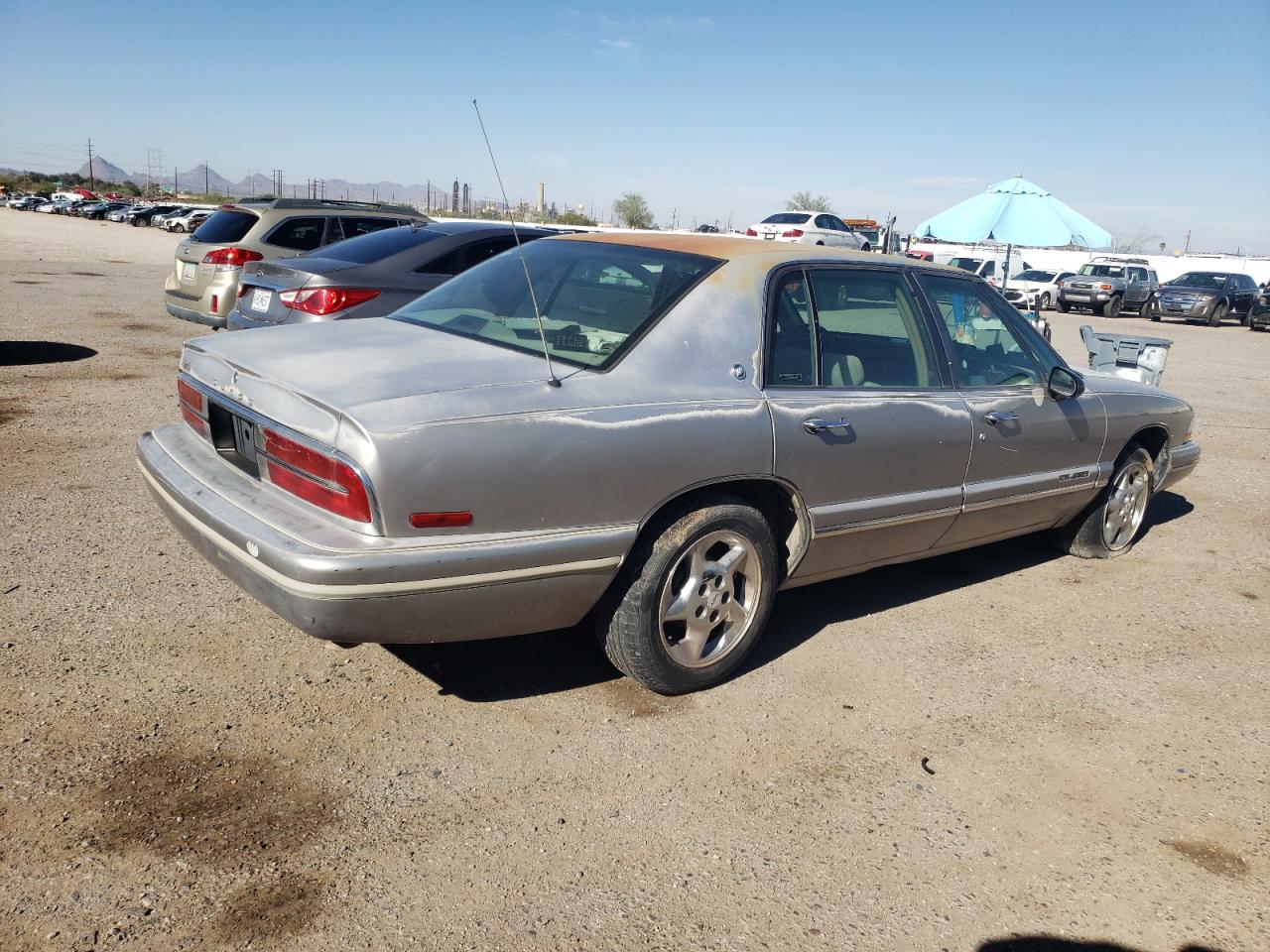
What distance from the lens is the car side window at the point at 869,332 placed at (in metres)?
3.81

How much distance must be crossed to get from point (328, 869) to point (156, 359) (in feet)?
26.8

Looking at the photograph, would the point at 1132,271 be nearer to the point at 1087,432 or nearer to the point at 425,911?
the point at 1087,432

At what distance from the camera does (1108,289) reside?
2770 cm

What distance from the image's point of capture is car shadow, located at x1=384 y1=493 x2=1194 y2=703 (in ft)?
11.8

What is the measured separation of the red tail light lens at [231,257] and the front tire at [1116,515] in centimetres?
769

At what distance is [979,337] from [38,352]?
27.9 ft

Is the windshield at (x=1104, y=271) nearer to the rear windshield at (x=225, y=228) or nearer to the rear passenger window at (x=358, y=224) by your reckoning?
the rear passenger window at (x=358, y=224)

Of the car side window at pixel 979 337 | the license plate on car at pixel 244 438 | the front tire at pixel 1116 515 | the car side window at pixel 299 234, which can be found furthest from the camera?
the car side window at pixel 299 234

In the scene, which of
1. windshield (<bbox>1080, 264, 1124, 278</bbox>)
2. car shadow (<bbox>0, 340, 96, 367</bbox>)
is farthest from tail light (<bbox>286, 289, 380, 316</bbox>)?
windshield (<bbox>1080, 264, 1124, 278</bbox>)

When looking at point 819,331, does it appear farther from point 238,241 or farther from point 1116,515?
point 238,241

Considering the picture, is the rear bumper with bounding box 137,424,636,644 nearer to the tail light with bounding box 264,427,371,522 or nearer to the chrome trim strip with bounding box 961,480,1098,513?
the tail light with bounding box 264,427,371,522

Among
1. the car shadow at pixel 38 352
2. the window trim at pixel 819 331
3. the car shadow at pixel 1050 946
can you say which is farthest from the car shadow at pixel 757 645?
the car shadow at pixel 38 352

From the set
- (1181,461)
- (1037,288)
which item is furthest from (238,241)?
(1037,288)

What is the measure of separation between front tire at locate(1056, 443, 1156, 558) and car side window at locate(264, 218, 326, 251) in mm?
8164
